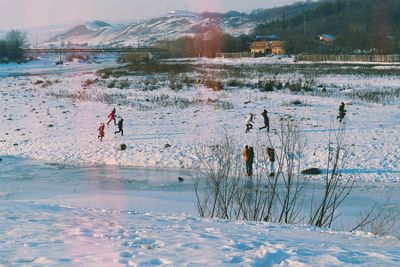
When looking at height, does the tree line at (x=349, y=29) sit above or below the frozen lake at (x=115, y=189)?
above

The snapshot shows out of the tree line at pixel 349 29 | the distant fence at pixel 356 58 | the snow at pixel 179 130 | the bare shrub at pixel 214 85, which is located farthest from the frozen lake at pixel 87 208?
the tree line at pixel 349 29

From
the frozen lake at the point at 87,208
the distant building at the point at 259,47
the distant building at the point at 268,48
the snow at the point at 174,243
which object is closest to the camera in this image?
the snow at the point at 174,243

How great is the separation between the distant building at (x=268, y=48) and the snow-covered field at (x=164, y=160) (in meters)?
79.2

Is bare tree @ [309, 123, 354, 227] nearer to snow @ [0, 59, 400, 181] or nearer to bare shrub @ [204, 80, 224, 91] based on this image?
snow @ [0, 59, 400, 181]

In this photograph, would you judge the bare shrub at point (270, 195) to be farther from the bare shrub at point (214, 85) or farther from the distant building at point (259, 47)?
the distant building at point (259, 47)

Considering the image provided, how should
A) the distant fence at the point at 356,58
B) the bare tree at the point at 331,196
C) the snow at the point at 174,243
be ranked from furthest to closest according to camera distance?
1. the distant fence at the point at 356,58
2. the bare tree at the point at 331,196
3. the snow at the point at 174,243

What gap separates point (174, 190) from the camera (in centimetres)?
1631

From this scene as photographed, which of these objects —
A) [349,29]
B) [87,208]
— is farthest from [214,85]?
[349,29]

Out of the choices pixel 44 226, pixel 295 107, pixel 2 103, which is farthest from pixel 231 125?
pixel 2 103

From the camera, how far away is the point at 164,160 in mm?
20266

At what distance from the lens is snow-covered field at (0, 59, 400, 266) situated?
7.47 metres

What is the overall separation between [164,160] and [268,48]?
11915 centimetres

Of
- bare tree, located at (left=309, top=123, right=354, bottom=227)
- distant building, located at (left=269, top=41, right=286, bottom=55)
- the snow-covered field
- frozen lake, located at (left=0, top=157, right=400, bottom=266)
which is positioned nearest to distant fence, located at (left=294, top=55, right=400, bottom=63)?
the snow-covered field

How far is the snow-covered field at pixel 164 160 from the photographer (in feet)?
24.5
